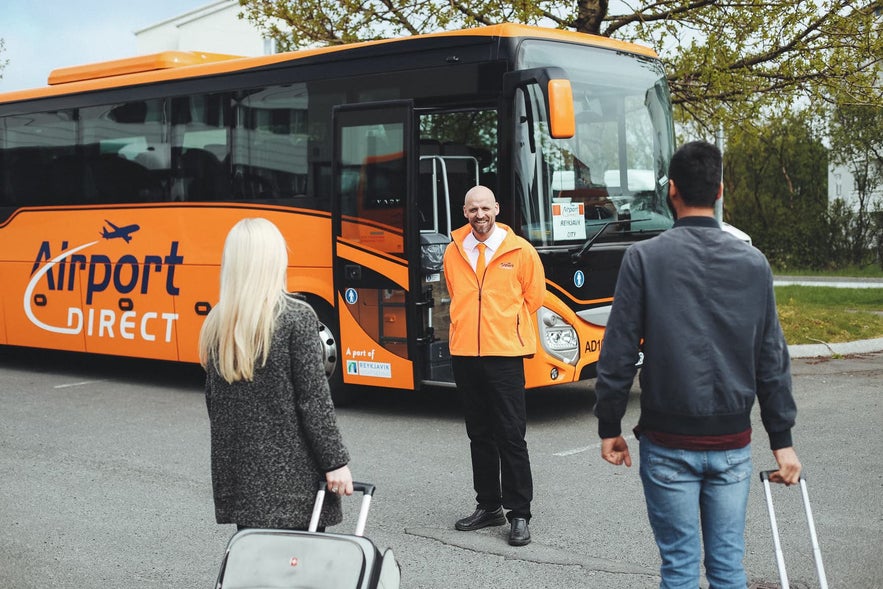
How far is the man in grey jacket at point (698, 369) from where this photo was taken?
3.37 metres

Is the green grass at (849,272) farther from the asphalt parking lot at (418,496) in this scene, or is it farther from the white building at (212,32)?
the white building at (212,32)

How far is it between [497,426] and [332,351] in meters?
4.13

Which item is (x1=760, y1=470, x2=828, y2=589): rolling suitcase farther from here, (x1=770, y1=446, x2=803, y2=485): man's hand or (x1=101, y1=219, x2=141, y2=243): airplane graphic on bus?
(x1=101, y1=219, x2=141, y2=243): airplane graphic on bus

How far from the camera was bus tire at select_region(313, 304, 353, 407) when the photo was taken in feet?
32.1

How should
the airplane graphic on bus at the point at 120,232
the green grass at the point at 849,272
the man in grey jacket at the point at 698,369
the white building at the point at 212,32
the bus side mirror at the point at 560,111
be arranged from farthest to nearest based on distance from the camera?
the white building at the point at 212,32, the green grass at the point at 849,272, the airplane graphic on bus at the point at 120,232, the bus side mirror at the point at 560,111, the man in grey jacket at the point at 698,369

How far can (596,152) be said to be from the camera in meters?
9.02

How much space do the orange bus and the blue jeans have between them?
4.99 m

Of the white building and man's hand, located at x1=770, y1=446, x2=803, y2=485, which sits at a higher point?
the white building

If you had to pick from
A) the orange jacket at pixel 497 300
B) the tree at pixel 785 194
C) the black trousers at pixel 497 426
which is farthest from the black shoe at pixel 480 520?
the tree at pixel 785 194

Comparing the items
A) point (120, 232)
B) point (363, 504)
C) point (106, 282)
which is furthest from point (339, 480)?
point (106, 282)

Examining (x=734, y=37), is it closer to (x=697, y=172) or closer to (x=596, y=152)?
(x=596, y=152)

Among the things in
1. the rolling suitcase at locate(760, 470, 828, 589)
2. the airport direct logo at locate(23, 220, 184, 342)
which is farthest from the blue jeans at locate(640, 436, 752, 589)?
the airport direct logo at locate(23, 220, 184, 342)

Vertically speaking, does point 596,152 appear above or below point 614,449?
above

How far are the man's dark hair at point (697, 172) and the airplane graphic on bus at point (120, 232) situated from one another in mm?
8902
